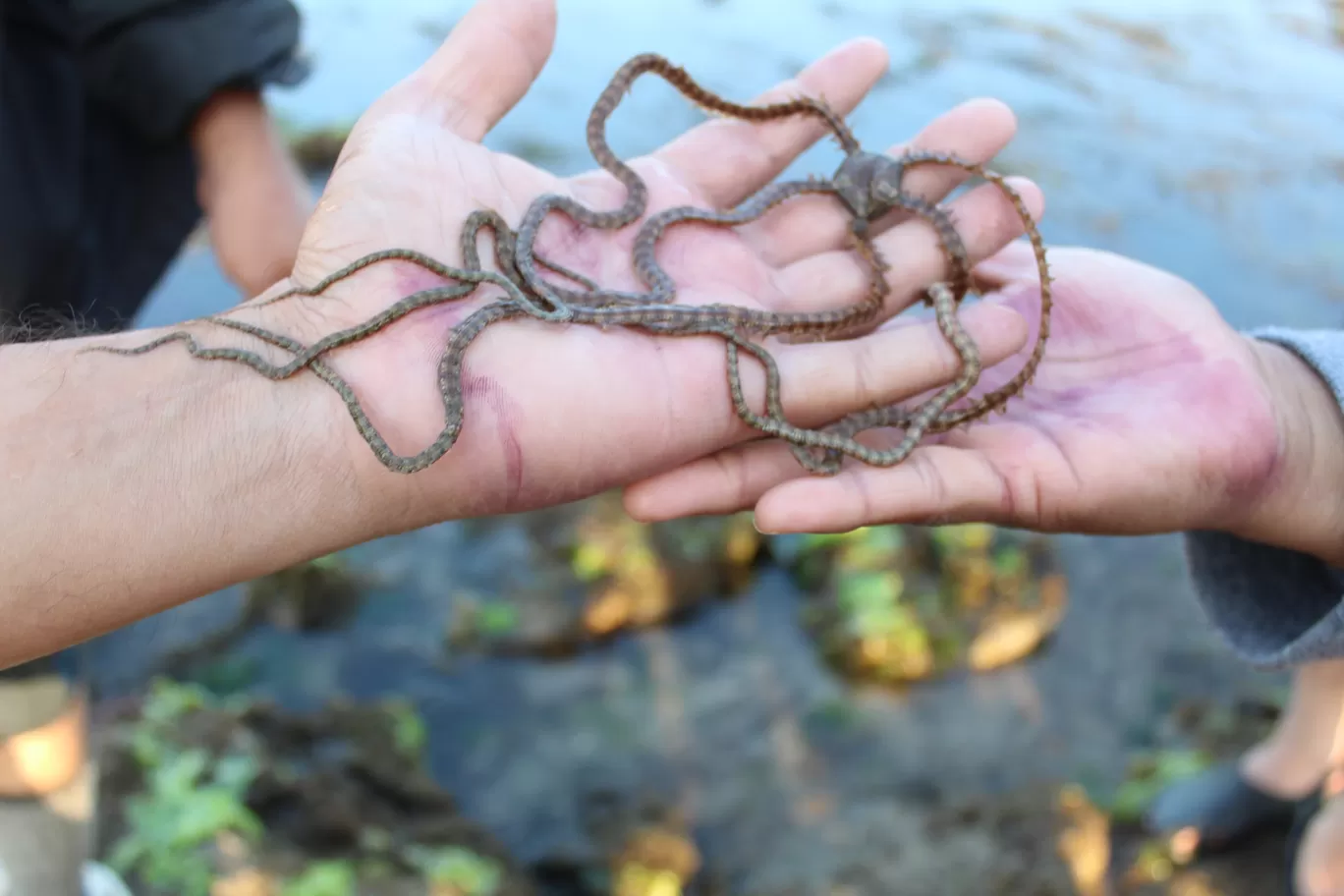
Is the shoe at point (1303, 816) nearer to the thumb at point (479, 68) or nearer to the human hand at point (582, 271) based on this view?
the human hand at point (582, 271)

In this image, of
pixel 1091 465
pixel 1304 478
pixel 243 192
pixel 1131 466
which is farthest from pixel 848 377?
pixel 243 192

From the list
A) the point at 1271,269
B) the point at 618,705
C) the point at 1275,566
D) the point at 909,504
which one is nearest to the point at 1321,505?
the point at 1275,566

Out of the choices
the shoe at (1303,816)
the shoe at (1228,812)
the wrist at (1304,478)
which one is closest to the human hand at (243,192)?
the wrist at (1304,478)

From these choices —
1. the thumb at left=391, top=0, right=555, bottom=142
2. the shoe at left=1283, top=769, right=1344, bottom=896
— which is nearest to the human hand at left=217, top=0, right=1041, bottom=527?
the thumb at left=391, top=0, right=555, bottom=142

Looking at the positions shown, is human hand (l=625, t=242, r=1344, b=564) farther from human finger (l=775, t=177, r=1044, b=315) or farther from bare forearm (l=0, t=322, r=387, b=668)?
bare forearm (l=0, t=322, r=387, b=668)

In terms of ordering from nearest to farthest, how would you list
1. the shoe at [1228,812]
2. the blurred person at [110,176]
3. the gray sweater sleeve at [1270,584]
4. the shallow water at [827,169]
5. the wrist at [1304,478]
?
the wrist at [1304,478] → the gray sweater sleeve at [1270,584] → the blurred person at [110,176] → the shoe at [1228,812] → the shallow water at [827,169]

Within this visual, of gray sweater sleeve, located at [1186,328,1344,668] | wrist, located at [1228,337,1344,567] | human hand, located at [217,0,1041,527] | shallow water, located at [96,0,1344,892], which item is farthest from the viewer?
shallow water, located at [96,0,1344,892]

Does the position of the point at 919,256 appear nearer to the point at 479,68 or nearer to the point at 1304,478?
the point at 1304,478
